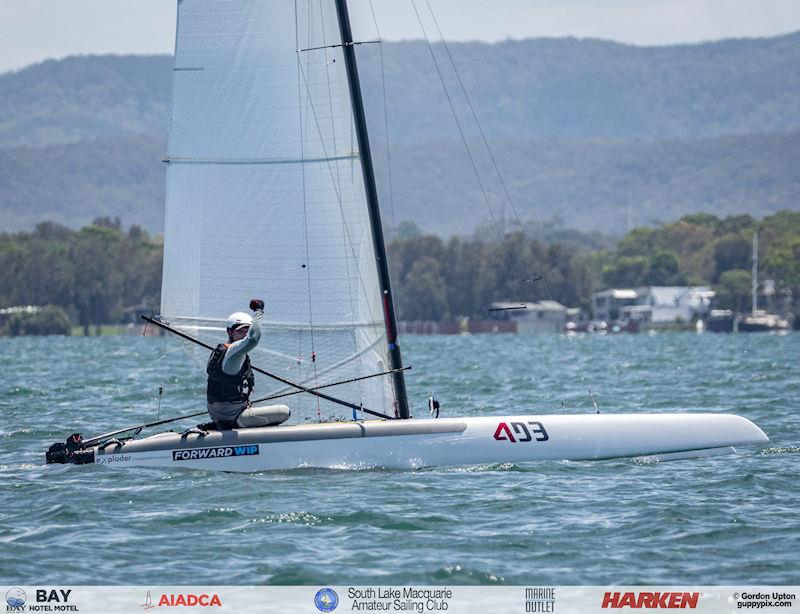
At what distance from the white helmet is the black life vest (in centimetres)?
25

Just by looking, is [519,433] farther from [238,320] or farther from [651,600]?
[651,600]

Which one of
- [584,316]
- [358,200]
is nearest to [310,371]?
[358,200]

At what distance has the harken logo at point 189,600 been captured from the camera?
10891 mm

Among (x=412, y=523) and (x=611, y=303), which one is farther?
(x=611, y=303)

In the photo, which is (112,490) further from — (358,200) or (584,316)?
(584,316)

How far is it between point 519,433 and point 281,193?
411cm

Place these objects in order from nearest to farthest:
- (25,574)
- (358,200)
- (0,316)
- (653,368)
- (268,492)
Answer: (25,574) → (268,492) → (358,200) → (653,368) → (0,316)

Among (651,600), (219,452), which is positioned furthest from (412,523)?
(219,452)

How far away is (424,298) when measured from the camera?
5802 inches

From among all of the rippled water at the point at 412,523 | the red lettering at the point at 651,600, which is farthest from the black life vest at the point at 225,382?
the red lettering at the point at 651,600

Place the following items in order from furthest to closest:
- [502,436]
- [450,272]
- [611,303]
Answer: [611,303] → [450,272] → [502,436]

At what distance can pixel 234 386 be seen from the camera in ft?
54.4

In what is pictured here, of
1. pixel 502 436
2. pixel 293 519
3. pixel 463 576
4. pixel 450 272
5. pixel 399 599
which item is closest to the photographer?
pixel 399 599

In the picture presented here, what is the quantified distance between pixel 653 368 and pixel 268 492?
98.6 feet
